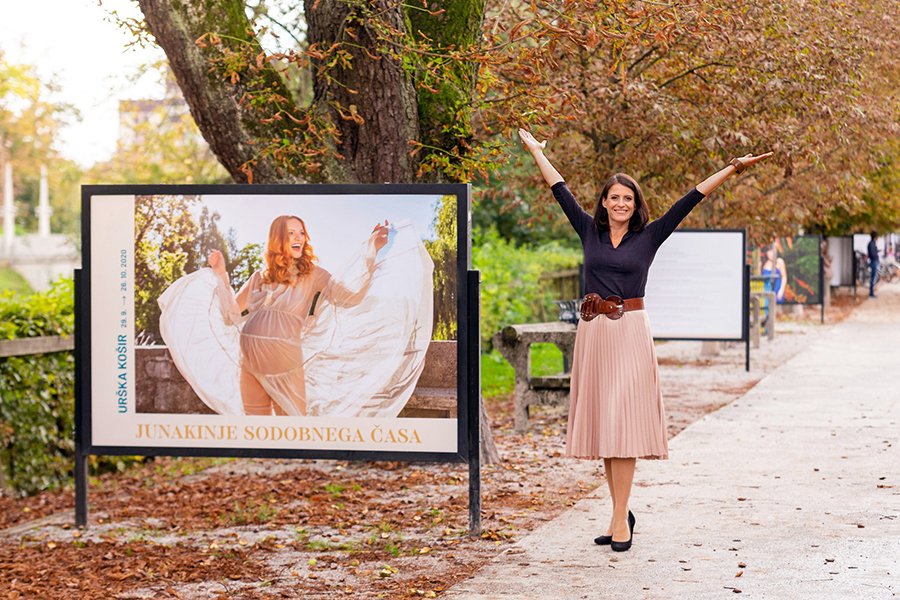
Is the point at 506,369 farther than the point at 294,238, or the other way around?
the point at 506,369

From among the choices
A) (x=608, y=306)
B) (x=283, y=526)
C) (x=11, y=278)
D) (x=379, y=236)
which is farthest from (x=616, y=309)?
(x=11, y=278)

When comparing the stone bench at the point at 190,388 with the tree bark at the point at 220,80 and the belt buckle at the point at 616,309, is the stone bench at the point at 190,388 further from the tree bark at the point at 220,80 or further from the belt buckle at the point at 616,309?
the tree bark at the point at 220,80

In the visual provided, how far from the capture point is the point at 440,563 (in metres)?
6.66

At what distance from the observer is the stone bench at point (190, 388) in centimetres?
732

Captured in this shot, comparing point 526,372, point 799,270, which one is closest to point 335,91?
point 526,372

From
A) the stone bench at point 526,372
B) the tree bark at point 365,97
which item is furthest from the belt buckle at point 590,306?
the stone bench at point 526,372

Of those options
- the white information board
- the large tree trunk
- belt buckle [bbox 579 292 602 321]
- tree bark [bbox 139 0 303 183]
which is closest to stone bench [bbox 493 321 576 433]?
the large tree trunk

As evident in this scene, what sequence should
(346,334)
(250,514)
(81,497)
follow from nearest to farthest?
(346,334)
(81,497)
(250,514)

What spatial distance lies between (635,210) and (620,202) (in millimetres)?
111

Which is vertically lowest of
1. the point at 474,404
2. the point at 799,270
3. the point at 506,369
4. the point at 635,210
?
the point at 506,369

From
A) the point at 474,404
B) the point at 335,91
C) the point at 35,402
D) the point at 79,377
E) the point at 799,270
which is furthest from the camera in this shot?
the point at 799,270

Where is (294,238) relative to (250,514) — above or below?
above

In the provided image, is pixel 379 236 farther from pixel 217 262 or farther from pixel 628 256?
pixel 628 256

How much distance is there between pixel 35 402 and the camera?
9.87 m
